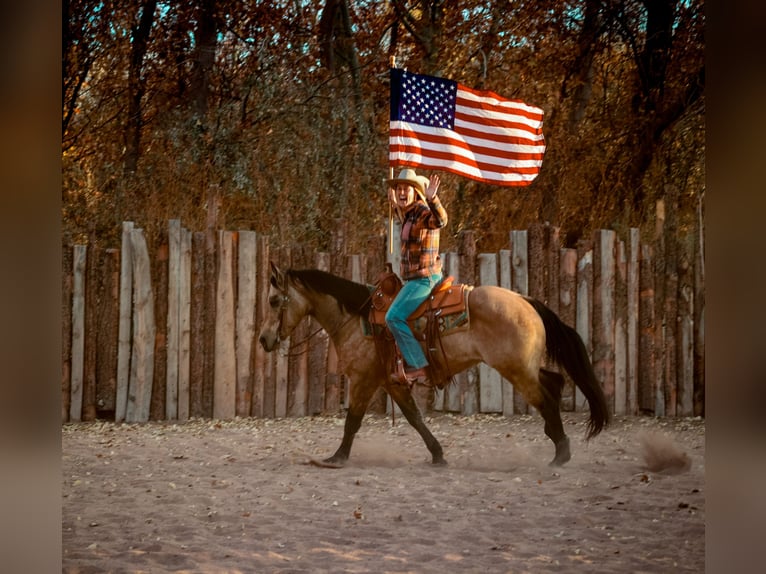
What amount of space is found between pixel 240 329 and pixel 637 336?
2169 millimetres

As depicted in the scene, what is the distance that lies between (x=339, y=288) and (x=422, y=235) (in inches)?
21.7

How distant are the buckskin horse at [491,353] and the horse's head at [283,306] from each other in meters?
0.14

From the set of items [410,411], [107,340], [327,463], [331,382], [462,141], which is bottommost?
[327,463]

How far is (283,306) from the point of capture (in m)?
4.64

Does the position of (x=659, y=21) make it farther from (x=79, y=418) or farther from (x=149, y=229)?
(x=79, y=418)

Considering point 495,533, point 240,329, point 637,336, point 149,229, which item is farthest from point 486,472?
point 149,229

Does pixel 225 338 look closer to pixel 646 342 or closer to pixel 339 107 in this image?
pixel 339 107

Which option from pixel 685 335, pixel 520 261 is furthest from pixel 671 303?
pixel 520 261

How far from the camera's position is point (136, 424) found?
514cm

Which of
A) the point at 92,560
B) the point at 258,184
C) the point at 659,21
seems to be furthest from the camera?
the point at 258,184

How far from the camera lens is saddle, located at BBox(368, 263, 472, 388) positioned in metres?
4.44

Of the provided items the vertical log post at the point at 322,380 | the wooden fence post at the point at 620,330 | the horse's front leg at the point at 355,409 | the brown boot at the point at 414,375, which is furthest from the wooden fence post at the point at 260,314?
the wooden fence post at the point at 620,330

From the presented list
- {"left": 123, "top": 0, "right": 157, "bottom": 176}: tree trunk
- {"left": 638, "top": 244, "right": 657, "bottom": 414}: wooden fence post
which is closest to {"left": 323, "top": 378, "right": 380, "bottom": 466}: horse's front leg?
{"left": 638, "top": 244, "right": 657, "bottom": 414}: wooden fence post

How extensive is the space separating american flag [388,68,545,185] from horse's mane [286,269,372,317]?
0.65 metres
